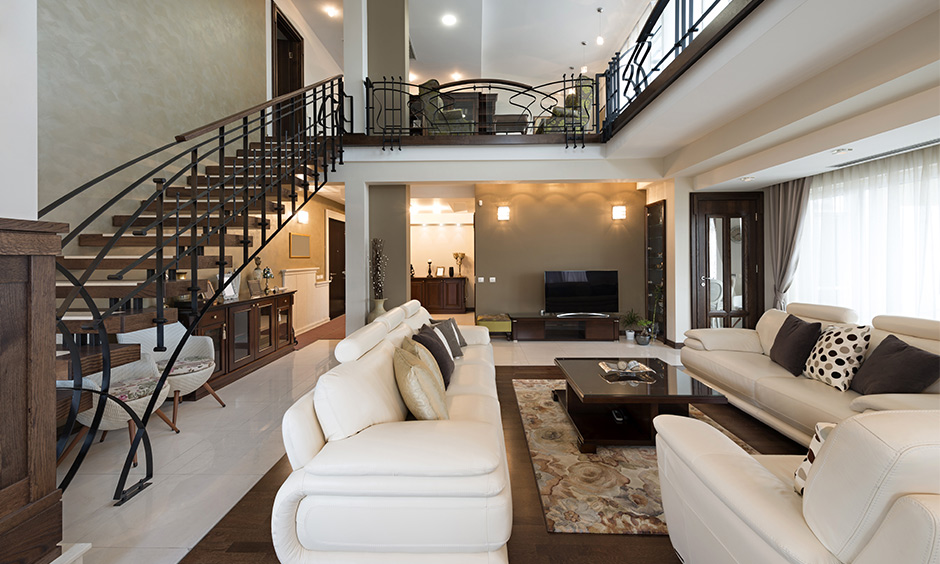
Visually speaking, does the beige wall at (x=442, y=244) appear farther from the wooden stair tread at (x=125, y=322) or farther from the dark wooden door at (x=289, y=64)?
the wooden stair tread at (x=125, y=322)

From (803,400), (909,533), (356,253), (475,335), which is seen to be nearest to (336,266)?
(356,253)

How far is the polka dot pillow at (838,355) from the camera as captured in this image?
284 centimetres

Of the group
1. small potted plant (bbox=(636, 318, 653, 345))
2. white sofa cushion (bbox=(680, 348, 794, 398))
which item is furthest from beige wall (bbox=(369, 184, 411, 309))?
white sofa cushion (bbox=(680, 348, 794, 398))

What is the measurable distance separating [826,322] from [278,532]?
4.09 metres

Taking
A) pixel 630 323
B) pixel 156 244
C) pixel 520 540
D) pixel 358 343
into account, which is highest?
pixel 156 244

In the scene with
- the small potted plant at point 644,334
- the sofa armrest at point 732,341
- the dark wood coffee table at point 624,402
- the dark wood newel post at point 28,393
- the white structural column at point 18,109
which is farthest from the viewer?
the small potted plant at point 644,334

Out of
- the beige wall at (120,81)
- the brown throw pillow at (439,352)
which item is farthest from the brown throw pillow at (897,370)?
the beige wall at (120,81)

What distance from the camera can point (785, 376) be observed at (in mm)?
3146

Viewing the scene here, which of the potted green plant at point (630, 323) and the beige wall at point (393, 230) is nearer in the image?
the beige wall at point (393, 230)

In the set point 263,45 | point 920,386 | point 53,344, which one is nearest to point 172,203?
point 53,344

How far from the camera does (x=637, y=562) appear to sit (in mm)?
1792

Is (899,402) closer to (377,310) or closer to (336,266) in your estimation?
(377,310)

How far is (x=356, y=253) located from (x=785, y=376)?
4.74 meters

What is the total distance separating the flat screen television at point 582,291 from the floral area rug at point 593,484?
383 cm
